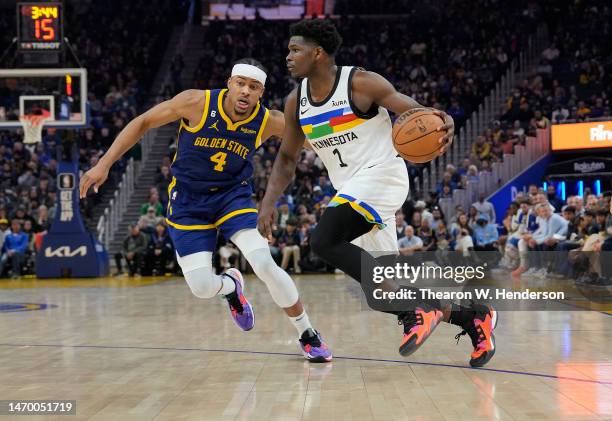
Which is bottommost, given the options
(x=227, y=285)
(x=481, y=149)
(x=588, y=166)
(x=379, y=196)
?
(x=227, y=285)

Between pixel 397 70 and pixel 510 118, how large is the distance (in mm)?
4624

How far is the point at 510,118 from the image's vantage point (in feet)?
68.7

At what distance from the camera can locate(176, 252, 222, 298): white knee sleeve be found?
6047mm

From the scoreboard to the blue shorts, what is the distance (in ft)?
34.1

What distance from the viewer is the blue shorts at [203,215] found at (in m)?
6.10

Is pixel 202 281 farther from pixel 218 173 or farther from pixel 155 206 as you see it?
pixel 155 206

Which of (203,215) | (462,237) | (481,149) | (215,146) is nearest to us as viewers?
(215,146)

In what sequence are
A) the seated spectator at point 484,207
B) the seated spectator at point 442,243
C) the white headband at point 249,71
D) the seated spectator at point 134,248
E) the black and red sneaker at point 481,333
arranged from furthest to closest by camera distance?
the seated spectator at point 134,248
the seated spectator at point 484,207
the seated spectator at point 442,243
the white headband at point 249,71
the black and red sneaker at point 481,333

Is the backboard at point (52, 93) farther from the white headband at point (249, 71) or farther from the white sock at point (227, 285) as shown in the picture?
the white headband at point (249, 71)

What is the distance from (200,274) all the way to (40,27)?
1088cm

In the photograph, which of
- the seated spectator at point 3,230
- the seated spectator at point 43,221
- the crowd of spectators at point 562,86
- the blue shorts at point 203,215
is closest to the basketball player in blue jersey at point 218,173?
the blue shorts at point 203,215

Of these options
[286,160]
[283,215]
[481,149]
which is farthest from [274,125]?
[481,149]

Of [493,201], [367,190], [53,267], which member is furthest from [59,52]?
[367,190]

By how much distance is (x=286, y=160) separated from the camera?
5.58 m
